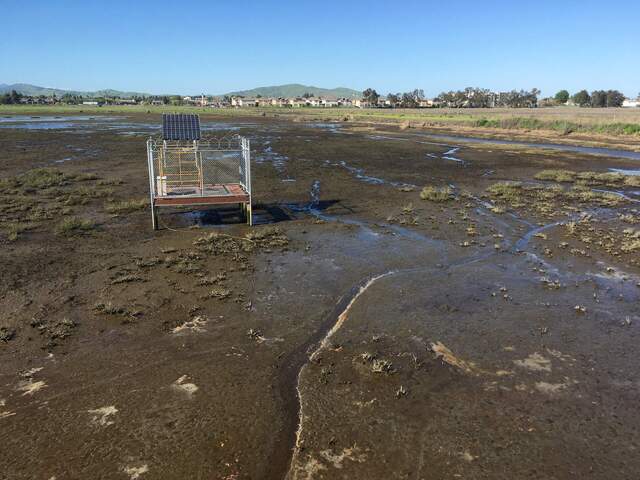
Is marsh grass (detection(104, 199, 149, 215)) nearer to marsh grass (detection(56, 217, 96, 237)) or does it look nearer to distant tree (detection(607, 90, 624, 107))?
marsh grass (detection(56, 217, 96, 237))

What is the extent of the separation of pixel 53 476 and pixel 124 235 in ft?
33.7

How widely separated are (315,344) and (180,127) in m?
11.7

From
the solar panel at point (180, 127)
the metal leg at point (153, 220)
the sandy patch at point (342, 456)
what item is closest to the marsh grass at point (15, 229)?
the metal leg at point (153, 220)

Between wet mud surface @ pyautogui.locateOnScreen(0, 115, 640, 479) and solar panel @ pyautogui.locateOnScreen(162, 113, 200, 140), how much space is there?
2800 millimetres

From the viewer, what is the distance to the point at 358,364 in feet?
25.6

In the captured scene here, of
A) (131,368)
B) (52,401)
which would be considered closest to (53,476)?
(52,401)

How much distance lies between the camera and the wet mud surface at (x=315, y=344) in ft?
19.2

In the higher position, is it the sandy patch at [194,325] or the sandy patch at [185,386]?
the sandy patch at [194,325]

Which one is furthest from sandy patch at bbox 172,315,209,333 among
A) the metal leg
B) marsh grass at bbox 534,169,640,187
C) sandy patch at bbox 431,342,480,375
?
marsh grass at bbox 534,169,640,187

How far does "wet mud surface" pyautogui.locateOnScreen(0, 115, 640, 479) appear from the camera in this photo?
19.2 feet

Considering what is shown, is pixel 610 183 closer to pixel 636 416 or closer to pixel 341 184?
pixel 341 184

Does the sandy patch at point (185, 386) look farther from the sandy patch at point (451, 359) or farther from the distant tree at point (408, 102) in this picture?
the distant tree at point (408, 102)

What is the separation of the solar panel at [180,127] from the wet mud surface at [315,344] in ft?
9.19

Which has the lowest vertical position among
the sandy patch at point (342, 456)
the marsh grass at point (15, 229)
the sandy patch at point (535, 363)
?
the sandy patch at point (535, 363)
